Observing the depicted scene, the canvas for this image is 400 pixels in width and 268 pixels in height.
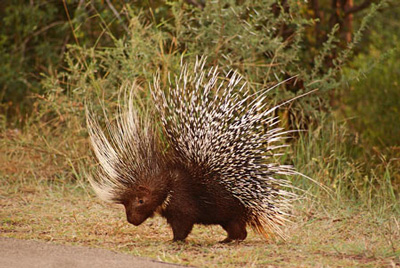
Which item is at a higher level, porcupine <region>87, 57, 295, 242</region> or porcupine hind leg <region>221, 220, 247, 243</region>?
porcupine <region>87, 57, 295, 242</region>

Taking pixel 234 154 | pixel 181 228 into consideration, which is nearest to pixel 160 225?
pixel 181 228

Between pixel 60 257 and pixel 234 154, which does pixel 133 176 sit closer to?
pixel 234 154

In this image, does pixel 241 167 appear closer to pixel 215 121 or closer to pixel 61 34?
pixel 215 121

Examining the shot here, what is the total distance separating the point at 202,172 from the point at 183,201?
235 millimetres

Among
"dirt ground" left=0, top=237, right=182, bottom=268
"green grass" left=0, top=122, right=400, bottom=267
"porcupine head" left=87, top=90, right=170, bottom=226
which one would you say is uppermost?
"porcupine head" left=87, top=90, right=170, bottom=226

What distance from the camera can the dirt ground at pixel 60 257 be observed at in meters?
3.71

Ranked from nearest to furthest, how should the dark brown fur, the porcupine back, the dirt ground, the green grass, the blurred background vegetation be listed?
1. the dirt ground
2. the green grass
3. the porcupine back
4. the dark brown fur
5. the blurred background vegetation

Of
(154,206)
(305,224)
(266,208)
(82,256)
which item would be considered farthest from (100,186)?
(305,224)

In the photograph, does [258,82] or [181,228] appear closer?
[181,228]

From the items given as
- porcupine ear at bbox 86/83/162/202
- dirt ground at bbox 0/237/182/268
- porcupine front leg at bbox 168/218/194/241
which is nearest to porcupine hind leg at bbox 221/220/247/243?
porcupine front leg at bbox 168/218/194/241

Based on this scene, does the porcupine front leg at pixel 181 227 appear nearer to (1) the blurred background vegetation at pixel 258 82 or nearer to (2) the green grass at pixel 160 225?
(2) the green grass at pixel 160 225

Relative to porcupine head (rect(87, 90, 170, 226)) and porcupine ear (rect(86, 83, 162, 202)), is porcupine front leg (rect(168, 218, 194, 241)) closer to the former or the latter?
porcupine head (rect(87, 90, 170, 226))

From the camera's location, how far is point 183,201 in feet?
14.8

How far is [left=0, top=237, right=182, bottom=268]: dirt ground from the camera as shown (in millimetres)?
3713
